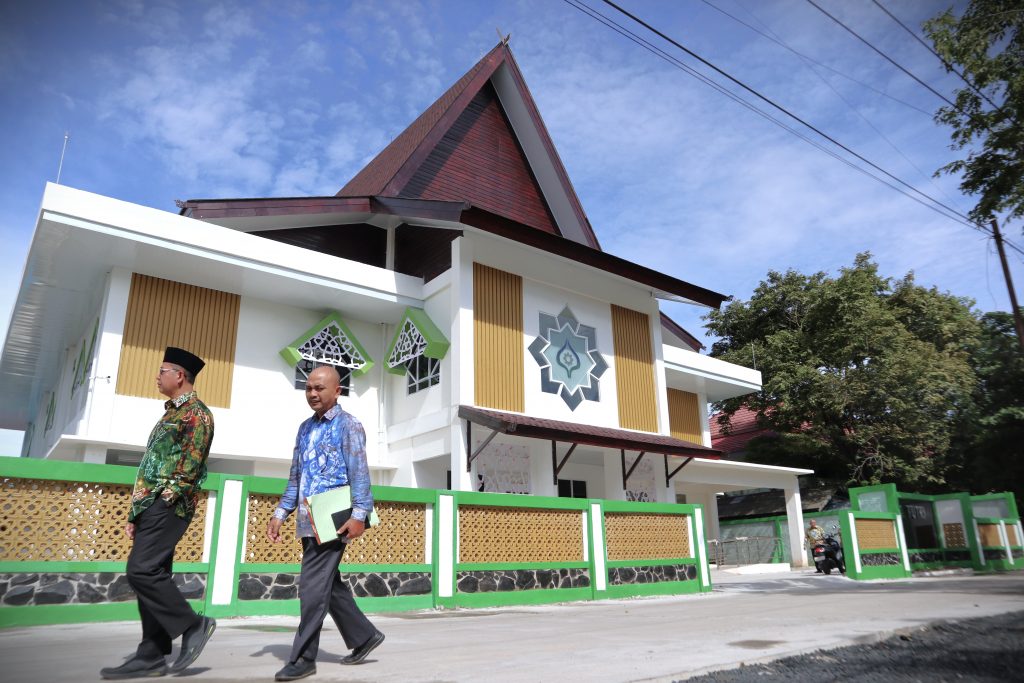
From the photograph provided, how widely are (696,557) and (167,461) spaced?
9.75 meters

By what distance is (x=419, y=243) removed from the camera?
14391 millimetres

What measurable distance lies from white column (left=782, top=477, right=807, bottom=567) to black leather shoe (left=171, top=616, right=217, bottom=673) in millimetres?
19326

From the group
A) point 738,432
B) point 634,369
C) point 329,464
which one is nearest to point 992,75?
point 634,369

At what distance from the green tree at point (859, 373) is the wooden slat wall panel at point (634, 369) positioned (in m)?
10.2

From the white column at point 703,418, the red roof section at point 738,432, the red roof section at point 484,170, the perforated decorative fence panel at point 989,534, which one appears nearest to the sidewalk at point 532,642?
the red roof section at point 484,170

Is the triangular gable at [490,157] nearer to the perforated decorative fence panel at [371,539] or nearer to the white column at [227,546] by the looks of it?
the perforated decorative fence panel at [371,539]

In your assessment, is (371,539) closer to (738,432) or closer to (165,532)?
(165,532)

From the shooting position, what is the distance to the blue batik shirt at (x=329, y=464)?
3740 mm

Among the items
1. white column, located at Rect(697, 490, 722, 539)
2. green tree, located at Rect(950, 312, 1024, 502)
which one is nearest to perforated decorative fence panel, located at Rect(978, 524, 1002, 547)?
green tree, located at Rect(950, 312, 1024, 502)

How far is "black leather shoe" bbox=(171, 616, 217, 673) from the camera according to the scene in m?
3.50

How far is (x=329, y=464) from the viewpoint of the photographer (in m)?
3.78

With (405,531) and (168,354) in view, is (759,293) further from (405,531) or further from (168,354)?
(168,354)

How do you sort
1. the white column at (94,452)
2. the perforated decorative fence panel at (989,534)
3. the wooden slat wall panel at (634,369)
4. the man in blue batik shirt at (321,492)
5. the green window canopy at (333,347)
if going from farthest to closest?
1. the perforated decorative fence panel at (989,534)
2. the wooden slat wall panel at (634,369)
3. the green window canopy at (333,347)
4. the white column at (94,452)
5. the man in blue batik shirt at (321,492)

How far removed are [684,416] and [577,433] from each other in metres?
7.45
